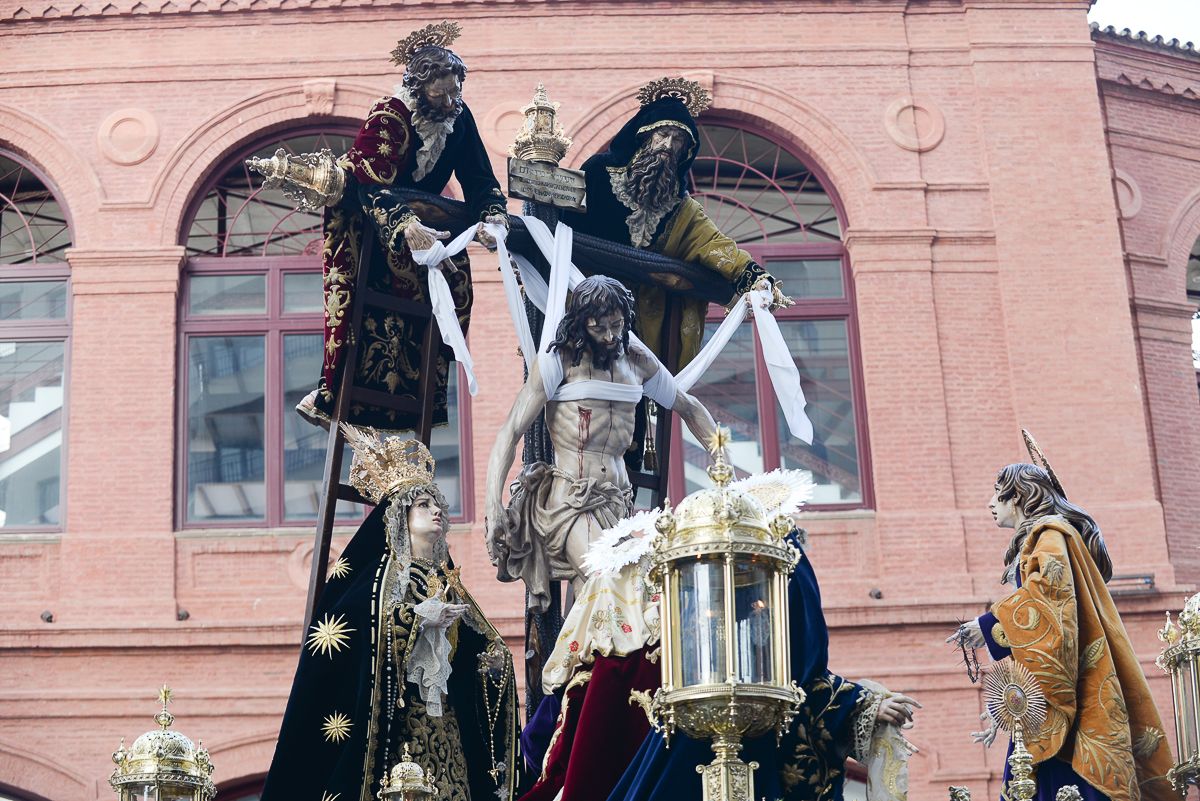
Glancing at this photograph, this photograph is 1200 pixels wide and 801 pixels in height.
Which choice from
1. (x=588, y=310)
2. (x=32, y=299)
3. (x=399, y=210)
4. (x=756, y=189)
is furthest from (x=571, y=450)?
(x=32, y=299)

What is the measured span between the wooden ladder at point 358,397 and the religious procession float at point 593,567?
0.06 feet

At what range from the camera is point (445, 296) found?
10680 mm

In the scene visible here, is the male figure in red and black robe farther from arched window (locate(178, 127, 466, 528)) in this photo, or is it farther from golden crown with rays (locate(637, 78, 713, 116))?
arched window (locate(178, 127, 466, 528))

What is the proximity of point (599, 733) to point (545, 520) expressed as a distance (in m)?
2.20

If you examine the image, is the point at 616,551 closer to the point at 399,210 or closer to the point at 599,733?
the point at 599,733

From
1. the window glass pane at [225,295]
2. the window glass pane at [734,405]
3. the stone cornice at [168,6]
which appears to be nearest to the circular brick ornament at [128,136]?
the stone cornice at [168,6]

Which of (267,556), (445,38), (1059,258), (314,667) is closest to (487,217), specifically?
(445,38)

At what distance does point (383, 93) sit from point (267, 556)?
4854 millimetres

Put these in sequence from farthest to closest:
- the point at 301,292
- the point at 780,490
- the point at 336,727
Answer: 1. the point at 301,292
2. the point at 336,727
3. the point at 780,490

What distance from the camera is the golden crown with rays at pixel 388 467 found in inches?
392

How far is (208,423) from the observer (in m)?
20.6

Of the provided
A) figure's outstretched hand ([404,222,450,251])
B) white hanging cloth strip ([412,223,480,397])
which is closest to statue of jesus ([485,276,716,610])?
white hanging cloth strip ([412,223,480,397])

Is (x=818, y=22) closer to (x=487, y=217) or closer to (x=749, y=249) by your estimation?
(x=749, y=249)

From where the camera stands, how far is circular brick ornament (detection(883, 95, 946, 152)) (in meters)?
21.4
